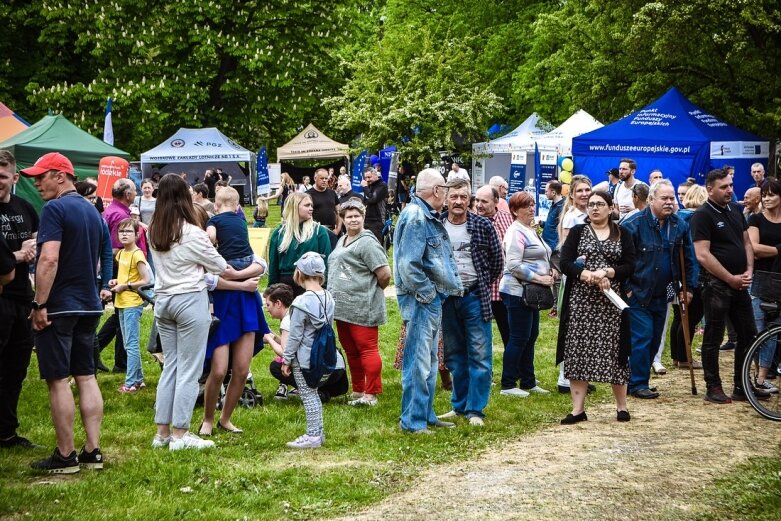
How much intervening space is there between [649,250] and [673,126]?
50.4 ft

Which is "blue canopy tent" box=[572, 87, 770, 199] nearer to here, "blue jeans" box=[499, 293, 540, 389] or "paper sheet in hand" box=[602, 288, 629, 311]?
"blue jeans" box=[499, 293, 540, 389]

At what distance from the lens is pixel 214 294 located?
26.0ft

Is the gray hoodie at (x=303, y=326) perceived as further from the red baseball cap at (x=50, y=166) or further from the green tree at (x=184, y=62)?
the green tree at (x=184, y=62)

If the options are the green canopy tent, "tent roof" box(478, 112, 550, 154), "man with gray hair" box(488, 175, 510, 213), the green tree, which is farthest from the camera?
"tent roof" box(478, 112, 550, 154)

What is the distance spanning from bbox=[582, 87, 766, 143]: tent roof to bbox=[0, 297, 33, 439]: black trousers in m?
19.0

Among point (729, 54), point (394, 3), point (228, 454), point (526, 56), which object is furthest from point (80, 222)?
point (394, 3)

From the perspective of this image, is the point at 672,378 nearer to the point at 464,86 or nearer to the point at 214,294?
the point at 214,294

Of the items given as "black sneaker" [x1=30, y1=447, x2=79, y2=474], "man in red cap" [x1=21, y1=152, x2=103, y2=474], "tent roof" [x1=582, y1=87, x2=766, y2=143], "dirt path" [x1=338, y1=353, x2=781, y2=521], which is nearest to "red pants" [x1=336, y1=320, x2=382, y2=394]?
"dirt path" [x1=338, y1=353, x2=781, y2=521]

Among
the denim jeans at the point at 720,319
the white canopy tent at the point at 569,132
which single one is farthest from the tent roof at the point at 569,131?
the denim jeans at the point at 720,319

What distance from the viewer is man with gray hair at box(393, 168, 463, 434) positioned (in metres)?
7.76

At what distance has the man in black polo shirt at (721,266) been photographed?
30.5ft

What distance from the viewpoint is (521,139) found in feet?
108

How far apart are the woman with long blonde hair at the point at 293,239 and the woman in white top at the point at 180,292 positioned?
2271 millimetres

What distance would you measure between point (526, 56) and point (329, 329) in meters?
33.5
